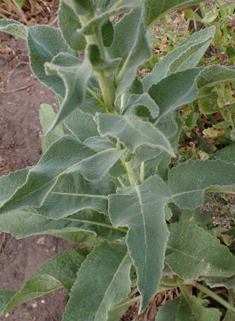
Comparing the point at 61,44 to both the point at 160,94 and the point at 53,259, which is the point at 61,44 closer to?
the point at 160,94

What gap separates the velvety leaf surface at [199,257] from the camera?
4.28 feet

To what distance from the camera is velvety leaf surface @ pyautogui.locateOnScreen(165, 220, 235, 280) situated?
1.31 m

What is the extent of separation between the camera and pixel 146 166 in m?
1.34

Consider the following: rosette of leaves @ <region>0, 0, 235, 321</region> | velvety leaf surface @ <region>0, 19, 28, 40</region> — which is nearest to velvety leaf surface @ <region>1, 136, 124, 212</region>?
rosette of leaves @ <region>0, 0, 235, 321</region>

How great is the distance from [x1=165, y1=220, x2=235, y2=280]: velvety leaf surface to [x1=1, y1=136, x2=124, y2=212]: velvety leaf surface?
570 millimetres

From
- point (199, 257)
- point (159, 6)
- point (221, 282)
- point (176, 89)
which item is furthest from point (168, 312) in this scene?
point (159, 6)

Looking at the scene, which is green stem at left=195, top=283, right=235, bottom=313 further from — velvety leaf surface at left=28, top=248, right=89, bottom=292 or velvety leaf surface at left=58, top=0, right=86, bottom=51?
velvety leaf surface at left=58, top=0, right=86, bottom=51

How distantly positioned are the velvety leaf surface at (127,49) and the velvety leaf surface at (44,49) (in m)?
0.18

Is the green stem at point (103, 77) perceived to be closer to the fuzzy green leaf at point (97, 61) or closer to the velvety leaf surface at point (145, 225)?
the fuzzy green leaf at point (97, 61)

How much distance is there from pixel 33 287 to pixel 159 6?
124 cm

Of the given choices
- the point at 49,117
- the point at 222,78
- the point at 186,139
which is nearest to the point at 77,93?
the point at 222,78

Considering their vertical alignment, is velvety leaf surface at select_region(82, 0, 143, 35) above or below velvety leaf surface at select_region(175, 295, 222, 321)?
above

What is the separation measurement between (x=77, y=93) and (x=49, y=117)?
1317 millimetres

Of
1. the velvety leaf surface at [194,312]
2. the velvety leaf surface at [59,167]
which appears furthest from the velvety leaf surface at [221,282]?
the velvety leaf surface at [59,167]
